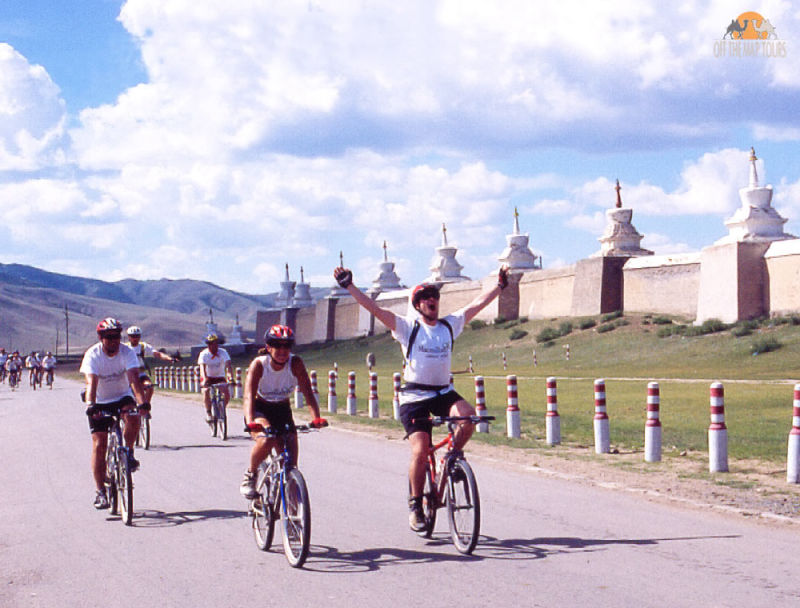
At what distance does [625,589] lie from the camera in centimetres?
675

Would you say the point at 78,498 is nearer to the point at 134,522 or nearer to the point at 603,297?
the point at 134,522

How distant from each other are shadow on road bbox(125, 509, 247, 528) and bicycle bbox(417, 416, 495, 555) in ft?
7.71

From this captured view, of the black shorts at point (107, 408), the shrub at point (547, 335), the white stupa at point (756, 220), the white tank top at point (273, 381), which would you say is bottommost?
the black shorts at point (107, 408)

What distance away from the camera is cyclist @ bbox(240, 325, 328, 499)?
8414 mm

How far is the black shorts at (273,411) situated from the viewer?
858 centimetres

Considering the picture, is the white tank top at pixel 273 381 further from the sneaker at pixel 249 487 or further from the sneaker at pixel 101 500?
the sneaker at pixel 101 500

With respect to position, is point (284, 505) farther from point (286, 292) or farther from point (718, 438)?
point (286, 292)

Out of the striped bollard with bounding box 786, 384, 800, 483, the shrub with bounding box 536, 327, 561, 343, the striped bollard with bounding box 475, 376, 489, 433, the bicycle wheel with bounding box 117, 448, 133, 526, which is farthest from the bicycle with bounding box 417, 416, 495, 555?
the shrub with bounding box 536, 327, 561, 343

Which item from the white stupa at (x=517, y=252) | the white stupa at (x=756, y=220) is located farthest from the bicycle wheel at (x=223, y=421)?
the white stupa at (x=517, y=252)

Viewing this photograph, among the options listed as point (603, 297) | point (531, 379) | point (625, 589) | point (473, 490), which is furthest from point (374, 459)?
point (603, 297)

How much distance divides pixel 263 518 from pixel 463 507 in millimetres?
1570

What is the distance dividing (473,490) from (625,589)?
1438mm

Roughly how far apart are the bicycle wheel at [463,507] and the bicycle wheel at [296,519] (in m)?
1.06

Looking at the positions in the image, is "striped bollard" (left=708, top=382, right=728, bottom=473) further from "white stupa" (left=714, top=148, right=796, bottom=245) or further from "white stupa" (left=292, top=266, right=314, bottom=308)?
"white stupa" (left=292, top=266, right=314, bottom=308)
